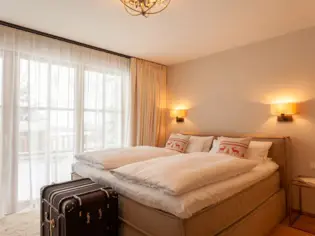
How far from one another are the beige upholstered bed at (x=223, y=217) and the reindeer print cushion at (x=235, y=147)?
45 cm

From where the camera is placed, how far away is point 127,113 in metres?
4.00

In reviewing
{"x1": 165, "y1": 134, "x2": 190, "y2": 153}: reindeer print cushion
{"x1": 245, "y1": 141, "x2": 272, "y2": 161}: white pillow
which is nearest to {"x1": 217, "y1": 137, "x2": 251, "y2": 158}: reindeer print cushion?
{"x1": 245, "y1": 141, "x2": 272, "y2": 161}: white pillow

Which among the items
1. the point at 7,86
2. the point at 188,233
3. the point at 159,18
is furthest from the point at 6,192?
the point at 159,18

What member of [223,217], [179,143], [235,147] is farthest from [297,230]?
[179,143]

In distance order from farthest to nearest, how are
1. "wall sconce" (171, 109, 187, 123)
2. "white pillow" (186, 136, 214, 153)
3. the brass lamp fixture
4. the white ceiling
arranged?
"wall sconce" (171, 109, 187, 123)
"white pillow" (186, 136, 214, 153)
the white ceiling
the brass lamp fixture

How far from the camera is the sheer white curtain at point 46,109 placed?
8.84 ft

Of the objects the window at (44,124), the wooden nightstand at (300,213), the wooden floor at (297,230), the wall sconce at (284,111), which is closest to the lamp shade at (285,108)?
the wall sconce at (284,111)

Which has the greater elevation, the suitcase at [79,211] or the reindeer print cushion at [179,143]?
the reindeer print cushion at [179,143]

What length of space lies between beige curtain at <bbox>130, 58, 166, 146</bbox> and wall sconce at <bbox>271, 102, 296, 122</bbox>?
7.19 feet

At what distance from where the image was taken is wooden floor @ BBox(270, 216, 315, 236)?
2.27 metres

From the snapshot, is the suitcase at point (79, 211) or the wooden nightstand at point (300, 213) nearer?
the suitcase at point (79, 211)

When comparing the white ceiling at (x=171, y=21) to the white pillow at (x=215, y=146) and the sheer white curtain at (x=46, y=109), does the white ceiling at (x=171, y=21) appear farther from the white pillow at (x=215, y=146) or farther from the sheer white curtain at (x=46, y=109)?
the white pillow at (x=215, y=146)

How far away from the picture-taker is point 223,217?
1.69 m

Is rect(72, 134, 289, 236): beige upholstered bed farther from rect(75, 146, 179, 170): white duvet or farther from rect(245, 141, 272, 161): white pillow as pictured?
rect(75, 146, 179, 170): white duvet
